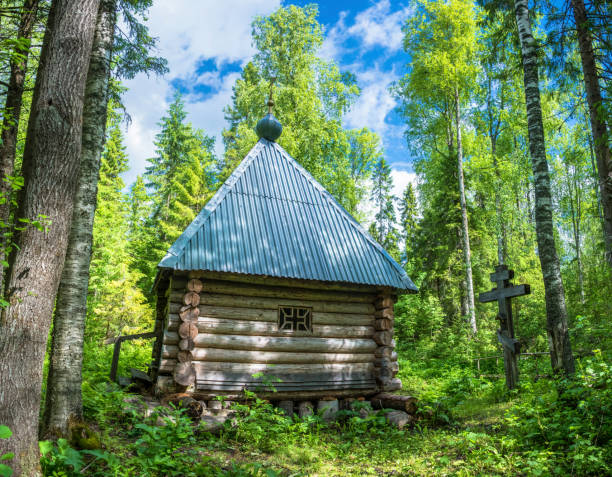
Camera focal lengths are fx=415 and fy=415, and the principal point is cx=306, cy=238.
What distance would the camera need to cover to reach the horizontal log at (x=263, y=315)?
7930 mm

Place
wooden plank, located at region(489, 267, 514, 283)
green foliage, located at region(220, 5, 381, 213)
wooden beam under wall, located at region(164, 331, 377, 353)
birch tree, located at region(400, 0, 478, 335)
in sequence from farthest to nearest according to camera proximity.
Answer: green foliage, located at region(220, 5, 381, 213) → birch tree, located at region(400, 0, 478, 335) → wooden plank, located at region(489, 267, 514, 283) → wooden beam under wall, located at region(164, 331, 377, 353)

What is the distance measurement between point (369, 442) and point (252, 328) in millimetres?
2968

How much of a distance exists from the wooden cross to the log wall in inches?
92.5

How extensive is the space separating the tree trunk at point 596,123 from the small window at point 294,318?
5932mm

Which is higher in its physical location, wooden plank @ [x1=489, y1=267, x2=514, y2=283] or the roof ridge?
the roof ridge

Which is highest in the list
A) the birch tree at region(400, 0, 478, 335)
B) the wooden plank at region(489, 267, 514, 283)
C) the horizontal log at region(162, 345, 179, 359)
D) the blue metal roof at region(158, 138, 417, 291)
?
the birch tree at region(400, 0, 478, 335)

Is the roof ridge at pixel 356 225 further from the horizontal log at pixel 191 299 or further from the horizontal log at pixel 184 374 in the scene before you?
the horizontal log at pixel 184 374

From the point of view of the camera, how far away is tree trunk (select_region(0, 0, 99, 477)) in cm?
379

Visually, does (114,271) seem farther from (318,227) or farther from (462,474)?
(462,474)

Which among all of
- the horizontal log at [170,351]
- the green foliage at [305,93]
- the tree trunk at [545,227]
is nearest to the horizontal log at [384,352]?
the tree trunk at [545,227]

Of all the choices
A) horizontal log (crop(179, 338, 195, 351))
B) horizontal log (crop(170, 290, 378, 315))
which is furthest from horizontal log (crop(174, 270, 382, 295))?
horizontal log (crop(179, 338, 195, 351))

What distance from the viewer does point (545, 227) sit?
7184 millimetres

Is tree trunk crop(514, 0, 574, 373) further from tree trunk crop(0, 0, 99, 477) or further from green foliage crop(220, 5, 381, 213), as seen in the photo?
green foliage crop(220, 5, 381, 213)

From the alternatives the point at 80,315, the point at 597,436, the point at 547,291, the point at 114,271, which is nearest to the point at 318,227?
the point at 547,291
